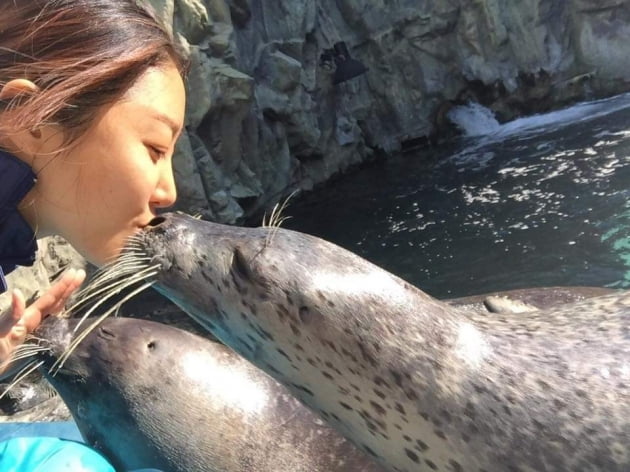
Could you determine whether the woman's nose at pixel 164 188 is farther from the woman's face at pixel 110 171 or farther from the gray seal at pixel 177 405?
the gray seal at pixel 177 405

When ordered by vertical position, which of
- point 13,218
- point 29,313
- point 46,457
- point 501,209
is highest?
point 13,218

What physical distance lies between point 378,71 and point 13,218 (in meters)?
13.5

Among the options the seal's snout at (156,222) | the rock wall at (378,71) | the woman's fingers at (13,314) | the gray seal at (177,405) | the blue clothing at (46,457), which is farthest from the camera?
the rock wall at (378,71)

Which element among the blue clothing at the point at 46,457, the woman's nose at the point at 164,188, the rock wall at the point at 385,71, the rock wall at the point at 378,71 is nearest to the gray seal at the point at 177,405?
the blue clothing at the point at 46,457

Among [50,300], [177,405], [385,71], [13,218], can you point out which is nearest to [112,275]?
[50,300]

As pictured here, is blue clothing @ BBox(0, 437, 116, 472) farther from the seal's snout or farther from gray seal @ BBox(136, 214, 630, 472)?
the seal's snout

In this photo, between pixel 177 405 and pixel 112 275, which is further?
pixel 177 405

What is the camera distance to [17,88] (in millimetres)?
1623

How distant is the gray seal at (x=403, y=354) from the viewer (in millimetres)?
1879

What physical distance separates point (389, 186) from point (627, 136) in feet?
11.1

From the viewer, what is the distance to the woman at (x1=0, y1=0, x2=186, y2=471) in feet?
5.42

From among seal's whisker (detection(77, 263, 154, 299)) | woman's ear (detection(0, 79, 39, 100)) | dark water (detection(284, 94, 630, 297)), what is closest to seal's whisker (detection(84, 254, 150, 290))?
seal's whisker (detection(77, 263, 154, 299))

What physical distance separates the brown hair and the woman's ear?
11 millimetres

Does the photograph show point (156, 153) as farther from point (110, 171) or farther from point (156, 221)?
point (156, 221)
